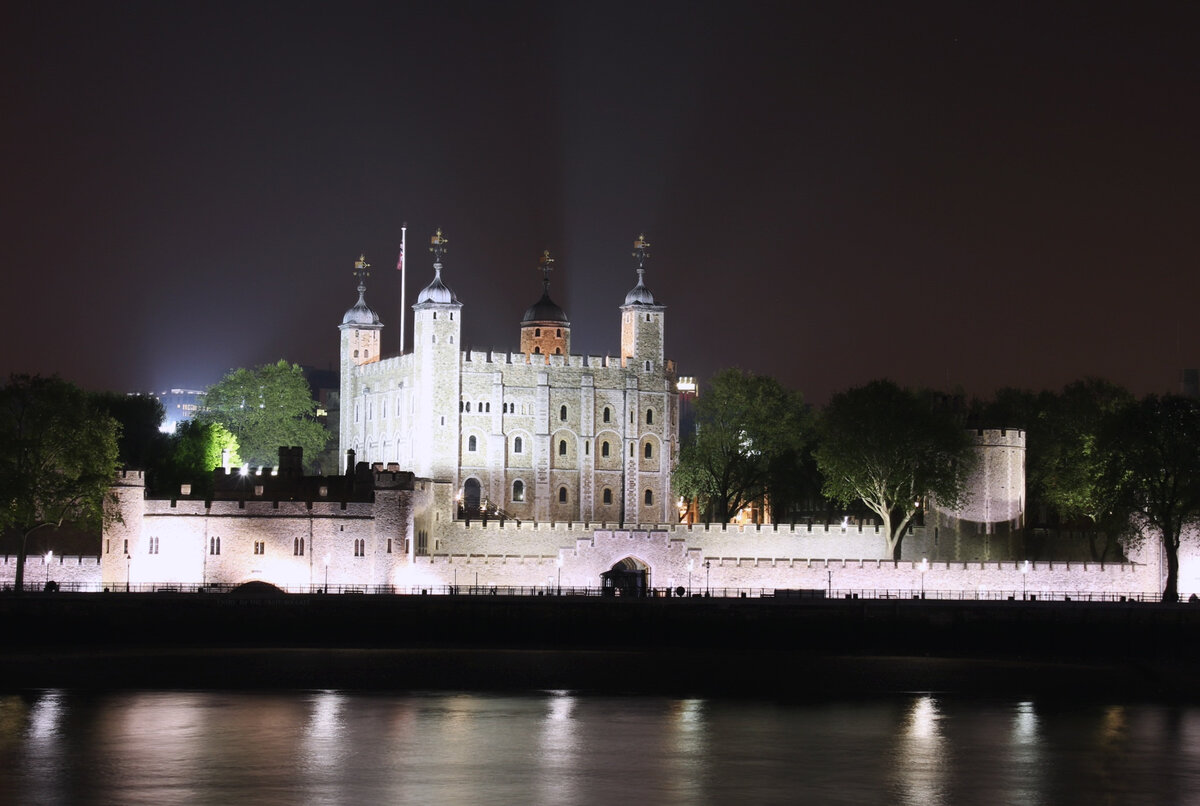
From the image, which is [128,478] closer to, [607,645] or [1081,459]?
[607,645]

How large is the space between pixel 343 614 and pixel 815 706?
19462 mm

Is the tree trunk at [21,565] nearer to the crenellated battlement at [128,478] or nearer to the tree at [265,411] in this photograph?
the crenellated battlement at [128,478]

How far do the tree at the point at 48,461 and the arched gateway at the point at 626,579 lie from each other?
59.9ft

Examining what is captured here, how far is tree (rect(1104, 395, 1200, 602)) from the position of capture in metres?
75.2

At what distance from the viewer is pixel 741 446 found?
4080 inches

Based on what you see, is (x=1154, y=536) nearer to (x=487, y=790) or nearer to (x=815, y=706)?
(x=815, y=706)

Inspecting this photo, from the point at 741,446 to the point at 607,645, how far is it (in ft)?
137

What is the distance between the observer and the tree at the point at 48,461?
233 feet

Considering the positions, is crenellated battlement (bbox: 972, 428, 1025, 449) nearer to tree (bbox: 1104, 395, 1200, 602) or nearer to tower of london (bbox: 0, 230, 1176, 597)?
tower of london (bbox: 0, 230, 1176, 597)

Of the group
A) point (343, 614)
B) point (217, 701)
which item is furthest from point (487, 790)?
point (343, 614)

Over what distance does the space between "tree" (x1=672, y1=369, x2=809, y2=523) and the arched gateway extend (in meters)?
21.2

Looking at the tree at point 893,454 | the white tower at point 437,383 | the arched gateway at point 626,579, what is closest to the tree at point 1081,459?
the tree at point 893,454

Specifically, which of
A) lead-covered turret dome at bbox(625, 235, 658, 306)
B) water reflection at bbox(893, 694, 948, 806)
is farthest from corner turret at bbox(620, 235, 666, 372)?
water reflection at bbox(893, 694, 948, 806)

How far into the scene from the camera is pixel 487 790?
3650 centimetres
